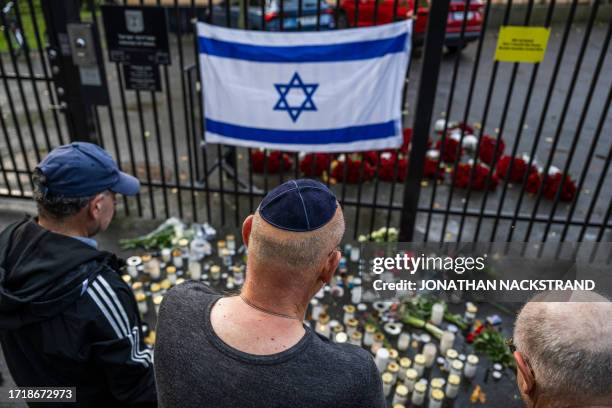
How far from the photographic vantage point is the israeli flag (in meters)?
3.71

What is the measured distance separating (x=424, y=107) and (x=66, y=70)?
9.71ft

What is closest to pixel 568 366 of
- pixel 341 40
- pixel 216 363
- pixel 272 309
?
pixel 272 309

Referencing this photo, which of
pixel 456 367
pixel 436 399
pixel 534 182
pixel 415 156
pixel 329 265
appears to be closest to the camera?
pixel 329 265

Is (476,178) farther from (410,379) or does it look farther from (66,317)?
(66,317)

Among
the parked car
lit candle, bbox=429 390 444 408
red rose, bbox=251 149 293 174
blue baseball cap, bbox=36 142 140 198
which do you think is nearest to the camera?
blue baseball cap, bbox=36 142 140 198

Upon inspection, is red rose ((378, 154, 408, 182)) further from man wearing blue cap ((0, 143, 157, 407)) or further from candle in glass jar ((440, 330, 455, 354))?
man wearing blue cap ((0, 143, 157, 407))

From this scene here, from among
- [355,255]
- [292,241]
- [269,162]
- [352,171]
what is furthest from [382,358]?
[269,162]

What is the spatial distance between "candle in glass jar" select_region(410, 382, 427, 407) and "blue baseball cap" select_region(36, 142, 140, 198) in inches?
82.5

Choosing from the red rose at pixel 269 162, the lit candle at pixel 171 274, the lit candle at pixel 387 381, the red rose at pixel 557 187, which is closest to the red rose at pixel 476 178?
the red rose at pixel 557 187

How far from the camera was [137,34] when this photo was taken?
155 inches

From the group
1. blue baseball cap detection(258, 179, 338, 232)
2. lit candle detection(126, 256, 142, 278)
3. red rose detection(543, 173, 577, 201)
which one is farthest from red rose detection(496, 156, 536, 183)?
blue baseball cap detection(258, 179, 338, 232)

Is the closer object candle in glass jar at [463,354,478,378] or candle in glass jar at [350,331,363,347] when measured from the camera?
candle in glass jar at [463,354,478,378]

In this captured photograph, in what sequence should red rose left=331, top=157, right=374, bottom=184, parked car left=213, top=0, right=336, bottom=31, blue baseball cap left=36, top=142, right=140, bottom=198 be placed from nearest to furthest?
blue baseball cap left=36, top=142, right=140, bottom=198 < red rose left=331, top=157, right=374, bottom=184 < parked car left=213, top=0, right=336, bottom=31

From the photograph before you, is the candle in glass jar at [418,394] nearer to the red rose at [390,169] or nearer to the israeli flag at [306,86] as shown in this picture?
the israeli flag at [306,86]
